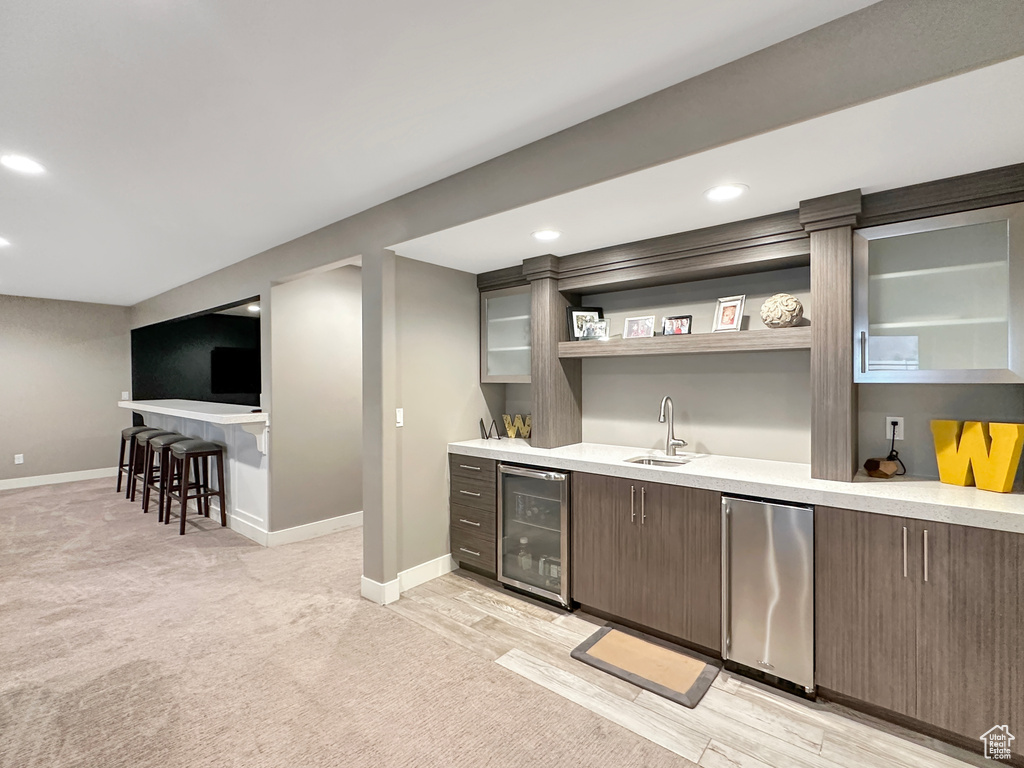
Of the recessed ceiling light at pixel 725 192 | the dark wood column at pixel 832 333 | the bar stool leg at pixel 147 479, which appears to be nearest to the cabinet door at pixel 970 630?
the dark wood column at pixel 832 333

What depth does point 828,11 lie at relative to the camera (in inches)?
59.2

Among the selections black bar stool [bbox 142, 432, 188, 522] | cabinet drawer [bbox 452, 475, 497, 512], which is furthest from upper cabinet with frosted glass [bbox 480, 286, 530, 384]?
black bar stool [bbox 142, 432, 188, 522]

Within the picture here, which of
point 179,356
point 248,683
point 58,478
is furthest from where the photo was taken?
point 179,356

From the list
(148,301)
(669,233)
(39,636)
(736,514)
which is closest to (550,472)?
(736,514)

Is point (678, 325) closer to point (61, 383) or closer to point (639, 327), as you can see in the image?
point (639, 327)

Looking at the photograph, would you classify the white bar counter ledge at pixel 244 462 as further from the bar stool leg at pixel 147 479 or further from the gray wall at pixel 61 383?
the gray wall at pixel 61 383

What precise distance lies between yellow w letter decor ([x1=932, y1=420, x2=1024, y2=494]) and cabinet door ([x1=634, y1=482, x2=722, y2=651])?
3.04 feet

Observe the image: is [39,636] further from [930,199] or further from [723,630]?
[930,199]

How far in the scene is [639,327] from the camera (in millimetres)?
3168

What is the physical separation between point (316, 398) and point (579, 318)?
2547mm

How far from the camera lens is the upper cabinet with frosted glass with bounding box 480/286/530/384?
3.57 metres

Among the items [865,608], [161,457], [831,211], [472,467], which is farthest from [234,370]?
[865,608]

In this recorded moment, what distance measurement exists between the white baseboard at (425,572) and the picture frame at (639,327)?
2002 mm

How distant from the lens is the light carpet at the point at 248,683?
1882 mm
